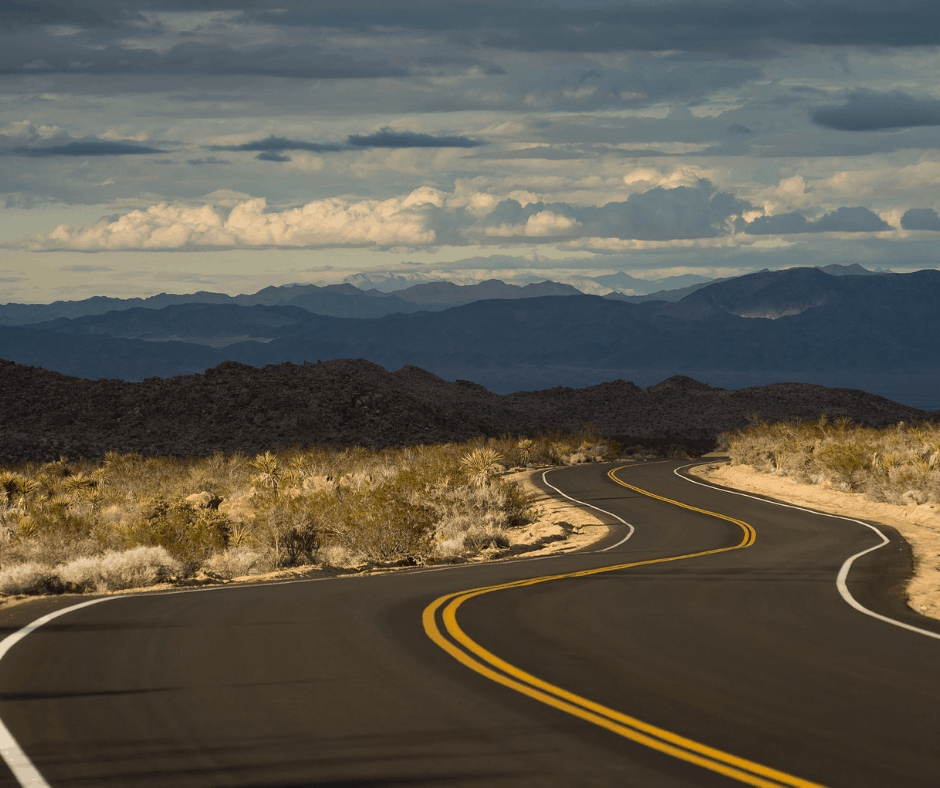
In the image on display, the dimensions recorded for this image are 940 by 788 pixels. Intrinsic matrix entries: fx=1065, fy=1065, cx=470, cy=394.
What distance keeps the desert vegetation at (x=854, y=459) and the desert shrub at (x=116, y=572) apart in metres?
20.9

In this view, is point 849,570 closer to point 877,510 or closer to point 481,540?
point 481,540

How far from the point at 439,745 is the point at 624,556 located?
13.4 meters

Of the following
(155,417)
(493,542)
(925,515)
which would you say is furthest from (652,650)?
(155,417)

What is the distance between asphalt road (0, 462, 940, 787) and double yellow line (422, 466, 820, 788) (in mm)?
24

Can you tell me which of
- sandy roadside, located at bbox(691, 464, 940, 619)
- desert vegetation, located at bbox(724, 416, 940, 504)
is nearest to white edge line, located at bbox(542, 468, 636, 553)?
sandy roadside, located at bbox(691, 464, 940, 619)

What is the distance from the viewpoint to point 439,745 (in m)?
6.65

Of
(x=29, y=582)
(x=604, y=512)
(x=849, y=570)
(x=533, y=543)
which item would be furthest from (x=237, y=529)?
(x=849, y=570)

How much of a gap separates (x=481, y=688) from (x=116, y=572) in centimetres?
959

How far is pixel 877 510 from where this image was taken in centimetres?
2958

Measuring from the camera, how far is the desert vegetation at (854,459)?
30.0 m

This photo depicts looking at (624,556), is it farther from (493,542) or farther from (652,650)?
(652,650)

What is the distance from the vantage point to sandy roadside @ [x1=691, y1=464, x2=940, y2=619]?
49.6ft

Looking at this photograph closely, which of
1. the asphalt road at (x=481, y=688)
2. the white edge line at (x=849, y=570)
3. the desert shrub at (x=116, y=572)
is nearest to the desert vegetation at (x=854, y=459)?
the white edge line at (x=849, y=570)

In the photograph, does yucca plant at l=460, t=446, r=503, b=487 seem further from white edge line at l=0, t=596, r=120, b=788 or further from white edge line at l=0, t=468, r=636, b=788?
white edge line at l=0, t=596, r=120, b=788
